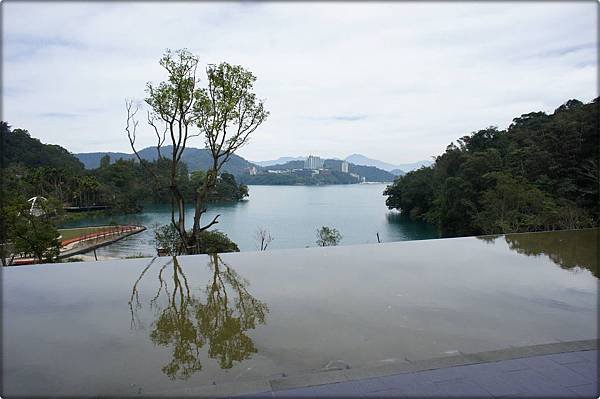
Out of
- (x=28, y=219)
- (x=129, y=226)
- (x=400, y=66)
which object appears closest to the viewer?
(x=400, y=66)

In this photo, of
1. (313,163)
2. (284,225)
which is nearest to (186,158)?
(284,225)

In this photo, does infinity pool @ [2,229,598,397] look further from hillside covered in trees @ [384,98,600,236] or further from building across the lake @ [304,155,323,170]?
building across the lake @ [304,155,323,170]

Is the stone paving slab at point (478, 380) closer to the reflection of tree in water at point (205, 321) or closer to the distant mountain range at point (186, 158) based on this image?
the reflection of tree in water at point (205, 321)

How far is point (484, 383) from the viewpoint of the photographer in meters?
1.12

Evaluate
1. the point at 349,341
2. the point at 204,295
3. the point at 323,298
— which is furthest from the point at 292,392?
the point at 204,295

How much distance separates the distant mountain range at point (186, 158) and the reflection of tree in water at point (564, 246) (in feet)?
17.5

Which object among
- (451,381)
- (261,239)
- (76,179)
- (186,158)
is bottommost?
(261,239)

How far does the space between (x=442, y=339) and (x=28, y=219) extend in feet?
35.5

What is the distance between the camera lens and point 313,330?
1.54 m

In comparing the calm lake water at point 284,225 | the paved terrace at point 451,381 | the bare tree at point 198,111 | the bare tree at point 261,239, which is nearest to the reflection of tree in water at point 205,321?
the paved terrace at point 451,381

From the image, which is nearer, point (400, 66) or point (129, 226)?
point (400, 66)

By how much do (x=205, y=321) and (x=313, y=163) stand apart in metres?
52.7

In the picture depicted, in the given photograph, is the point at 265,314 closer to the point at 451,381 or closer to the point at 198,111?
the point at 451,381

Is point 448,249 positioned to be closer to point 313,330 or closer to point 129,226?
point 313,330
